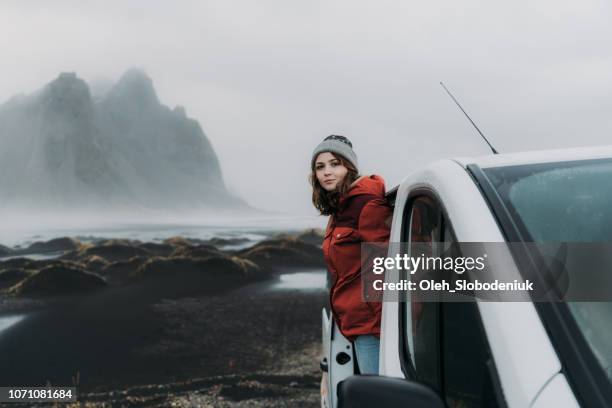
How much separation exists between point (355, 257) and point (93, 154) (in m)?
96.2

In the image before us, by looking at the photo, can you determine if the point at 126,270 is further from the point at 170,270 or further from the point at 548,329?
the point at 548,329

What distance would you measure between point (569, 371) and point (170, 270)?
1918cm

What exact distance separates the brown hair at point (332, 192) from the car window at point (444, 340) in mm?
571

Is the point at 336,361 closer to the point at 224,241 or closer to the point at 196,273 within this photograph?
the point at 196,273

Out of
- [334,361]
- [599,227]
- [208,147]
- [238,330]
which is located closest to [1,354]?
[238,330]

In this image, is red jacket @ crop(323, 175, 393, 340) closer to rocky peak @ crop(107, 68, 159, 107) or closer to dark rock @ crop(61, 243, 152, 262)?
dark rock @ crop(61, 243, 152, 262)

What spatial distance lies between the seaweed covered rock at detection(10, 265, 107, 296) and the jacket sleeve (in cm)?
1620

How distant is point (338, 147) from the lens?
8.23 feet

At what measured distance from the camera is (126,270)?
19297 mm

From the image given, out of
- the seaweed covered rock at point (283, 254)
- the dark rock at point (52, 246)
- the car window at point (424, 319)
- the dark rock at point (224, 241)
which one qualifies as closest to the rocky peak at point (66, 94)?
the dark rock at point (224, 241)

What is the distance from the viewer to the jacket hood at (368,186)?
7.29 ft

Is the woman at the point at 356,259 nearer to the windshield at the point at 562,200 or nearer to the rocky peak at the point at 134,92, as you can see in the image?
the windshield at the point at 562,200

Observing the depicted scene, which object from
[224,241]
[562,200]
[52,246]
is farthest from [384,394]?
[224,241]

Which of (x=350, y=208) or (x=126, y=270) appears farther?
(x=126, y=270)
